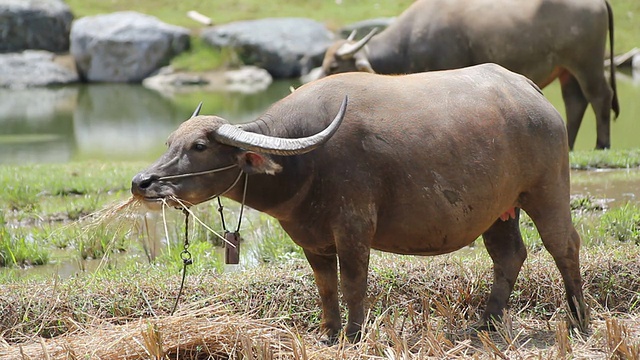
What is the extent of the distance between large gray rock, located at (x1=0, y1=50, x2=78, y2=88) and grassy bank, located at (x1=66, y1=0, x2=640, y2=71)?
3447 mm

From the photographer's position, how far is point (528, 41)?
36.9 ft

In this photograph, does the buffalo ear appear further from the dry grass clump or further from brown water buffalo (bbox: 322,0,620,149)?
brown water buffalo (bbox: 322,0,620,149)

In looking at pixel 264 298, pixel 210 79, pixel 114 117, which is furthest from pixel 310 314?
pixel 210 79

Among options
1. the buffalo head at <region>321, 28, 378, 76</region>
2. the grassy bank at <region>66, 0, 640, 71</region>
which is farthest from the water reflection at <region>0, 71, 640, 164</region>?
the grassy bank at <region>66, 0, 640, 71</region>

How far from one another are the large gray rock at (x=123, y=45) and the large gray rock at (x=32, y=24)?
0.88 meters

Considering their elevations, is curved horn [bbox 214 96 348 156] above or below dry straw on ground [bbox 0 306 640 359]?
above

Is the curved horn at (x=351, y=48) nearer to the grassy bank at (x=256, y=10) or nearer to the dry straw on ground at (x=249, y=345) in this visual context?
the dry straw on ground at (x=249, y=345)

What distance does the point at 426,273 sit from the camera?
614 centimetres

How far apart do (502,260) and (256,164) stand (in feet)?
6.28

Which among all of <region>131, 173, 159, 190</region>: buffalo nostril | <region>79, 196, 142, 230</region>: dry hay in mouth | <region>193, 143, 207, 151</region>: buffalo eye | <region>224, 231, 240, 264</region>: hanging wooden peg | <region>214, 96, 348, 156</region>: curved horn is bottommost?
<region>224, 231, 240, 264</region>: hanging wooden peg

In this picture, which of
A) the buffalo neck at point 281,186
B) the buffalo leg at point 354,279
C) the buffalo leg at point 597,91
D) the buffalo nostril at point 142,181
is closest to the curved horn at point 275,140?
the buffalo neck at point 281,186

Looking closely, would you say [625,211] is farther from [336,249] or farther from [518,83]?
[336,249]

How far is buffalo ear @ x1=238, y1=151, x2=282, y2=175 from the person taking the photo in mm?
4656

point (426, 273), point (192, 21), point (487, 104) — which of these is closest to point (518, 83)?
point (487, 104)
